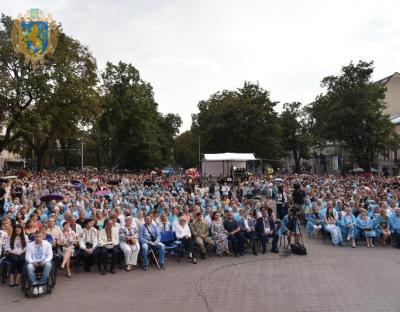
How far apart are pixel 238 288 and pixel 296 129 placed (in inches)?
2949

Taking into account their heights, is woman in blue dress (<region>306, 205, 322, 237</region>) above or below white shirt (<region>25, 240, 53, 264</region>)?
below

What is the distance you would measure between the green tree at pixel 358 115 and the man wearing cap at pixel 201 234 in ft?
119

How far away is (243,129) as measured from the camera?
170 feet

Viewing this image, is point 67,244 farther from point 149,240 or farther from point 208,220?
point 208,220

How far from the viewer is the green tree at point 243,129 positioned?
51719 millimetres

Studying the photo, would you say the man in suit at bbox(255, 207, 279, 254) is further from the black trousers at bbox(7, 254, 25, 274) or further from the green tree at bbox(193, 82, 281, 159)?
the green tree at bbox(193, 82, 281, 159)

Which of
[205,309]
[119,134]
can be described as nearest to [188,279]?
[205,309]

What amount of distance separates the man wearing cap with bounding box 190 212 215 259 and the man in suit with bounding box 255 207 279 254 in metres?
1.45

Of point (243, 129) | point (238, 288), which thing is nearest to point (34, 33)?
point (238, 288)

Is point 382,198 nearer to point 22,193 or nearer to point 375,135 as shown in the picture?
point 22,193

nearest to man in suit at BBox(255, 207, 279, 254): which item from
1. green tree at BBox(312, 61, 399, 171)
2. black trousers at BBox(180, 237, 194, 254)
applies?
black trousers at BBox(180, 237, 194, 254)

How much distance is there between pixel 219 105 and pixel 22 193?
126 feet

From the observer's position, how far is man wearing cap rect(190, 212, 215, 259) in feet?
36.6

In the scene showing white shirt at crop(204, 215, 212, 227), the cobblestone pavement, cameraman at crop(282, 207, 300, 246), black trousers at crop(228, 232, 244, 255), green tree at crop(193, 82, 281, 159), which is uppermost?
green tree at crop(193, 82, 281, 159)
